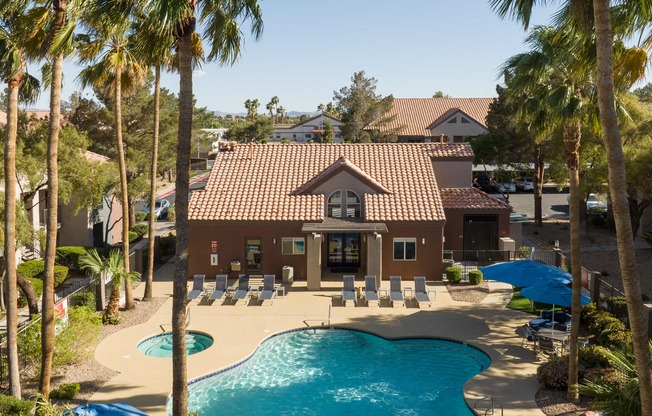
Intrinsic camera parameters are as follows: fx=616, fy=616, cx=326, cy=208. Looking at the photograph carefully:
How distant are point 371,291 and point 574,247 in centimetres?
1179

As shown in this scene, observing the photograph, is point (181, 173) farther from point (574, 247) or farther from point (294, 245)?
point (294, 245)

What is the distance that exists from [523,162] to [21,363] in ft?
123

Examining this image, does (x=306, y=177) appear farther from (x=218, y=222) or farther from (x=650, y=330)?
(x=650, y=330)

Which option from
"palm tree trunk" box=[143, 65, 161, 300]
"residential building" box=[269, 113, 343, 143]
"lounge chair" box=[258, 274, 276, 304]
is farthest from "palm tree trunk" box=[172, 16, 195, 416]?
"residential building" box=[269, 113, 343, 143]

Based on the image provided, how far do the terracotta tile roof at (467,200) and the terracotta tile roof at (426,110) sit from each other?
116ft

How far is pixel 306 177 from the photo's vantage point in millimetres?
31734

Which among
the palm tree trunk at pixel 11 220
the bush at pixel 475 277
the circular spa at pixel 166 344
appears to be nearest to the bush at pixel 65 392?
the palm tree trunk at pixel 11 220

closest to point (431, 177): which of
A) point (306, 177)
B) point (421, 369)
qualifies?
point (306, 177)

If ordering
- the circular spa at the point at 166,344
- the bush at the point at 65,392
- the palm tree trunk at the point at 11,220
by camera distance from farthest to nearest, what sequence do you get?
the circular spa at the point at 166,344 < the bush at the point at 65,392 < the palm tree trunk at the point at 11,220

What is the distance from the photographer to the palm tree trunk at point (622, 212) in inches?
382

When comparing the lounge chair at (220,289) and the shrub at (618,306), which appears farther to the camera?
the lounge chair at (220,289)

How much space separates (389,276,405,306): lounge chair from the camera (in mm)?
25250

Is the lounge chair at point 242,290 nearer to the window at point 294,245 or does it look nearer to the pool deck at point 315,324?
the pool deck at point 315,324

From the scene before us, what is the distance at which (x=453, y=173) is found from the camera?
3509cm
